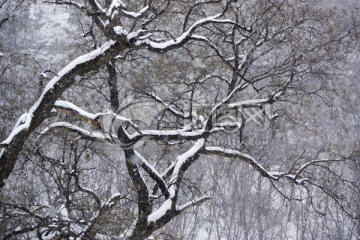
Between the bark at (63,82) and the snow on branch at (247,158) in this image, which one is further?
the snow on branch at (247,158)

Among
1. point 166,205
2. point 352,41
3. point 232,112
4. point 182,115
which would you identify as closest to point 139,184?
point 166,205

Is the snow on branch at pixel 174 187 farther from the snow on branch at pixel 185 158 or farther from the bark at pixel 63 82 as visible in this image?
the bark at pixel 63 82

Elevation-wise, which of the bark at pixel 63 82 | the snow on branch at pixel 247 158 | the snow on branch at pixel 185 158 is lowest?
the bark at pixel 63 82

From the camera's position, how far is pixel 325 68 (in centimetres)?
803

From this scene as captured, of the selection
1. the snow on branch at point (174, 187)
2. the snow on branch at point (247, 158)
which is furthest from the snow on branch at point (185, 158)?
the snow on branch at point (247, 158)

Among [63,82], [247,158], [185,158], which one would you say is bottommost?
[63,82]

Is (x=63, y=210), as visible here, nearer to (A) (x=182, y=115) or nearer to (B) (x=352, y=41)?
(A) (x=182, y=115)

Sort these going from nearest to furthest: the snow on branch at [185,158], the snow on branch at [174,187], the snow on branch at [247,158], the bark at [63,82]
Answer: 1. the bark at [63,82]
2. the snow on branch at [174,187]
3. the snow on branch at [185,158]
4. the snow on branch at [247,158]

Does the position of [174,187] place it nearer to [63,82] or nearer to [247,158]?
[247,158]

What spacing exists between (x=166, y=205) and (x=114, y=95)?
2669 mm

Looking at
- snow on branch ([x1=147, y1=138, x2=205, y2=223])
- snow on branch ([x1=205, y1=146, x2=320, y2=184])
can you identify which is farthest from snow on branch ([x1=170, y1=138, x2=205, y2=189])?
snow on branch ([x1=205, y1=146, x2=320, y2=184])

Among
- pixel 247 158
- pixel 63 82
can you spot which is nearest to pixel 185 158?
pixel 247 158

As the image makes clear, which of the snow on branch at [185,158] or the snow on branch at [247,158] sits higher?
the snow on branch at [247,158]

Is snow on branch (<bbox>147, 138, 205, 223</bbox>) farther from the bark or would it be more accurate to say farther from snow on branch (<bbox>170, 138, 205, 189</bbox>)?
the bark
